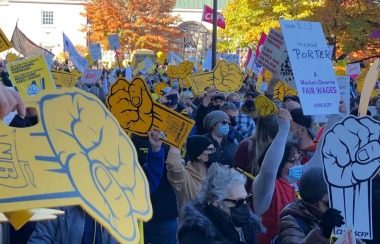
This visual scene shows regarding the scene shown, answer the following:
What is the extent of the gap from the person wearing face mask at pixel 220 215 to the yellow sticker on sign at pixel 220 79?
240 inches

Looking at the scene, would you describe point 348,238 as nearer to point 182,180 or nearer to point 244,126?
point 182,180

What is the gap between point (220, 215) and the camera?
297 centimetres

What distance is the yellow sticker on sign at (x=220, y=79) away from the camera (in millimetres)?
9242

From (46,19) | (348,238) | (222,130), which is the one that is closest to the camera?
(348,238)

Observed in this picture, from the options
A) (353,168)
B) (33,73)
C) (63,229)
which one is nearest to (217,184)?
(353,168)

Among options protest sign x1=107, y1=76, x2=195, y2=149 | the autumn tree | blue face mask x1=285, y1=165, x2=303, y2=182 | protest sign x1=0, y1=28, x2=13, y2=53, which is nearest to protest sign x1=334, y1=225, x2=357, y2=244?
blue face mask x1=285, y1=165, x2=303, y2=182

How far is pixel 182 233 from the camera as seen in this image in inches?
117

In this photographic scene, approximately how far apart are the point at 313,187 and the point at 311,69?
4.39ft

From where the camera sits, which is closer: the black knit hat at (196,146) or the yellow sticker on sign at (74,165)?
the yellow sticker on sign at (74,165)

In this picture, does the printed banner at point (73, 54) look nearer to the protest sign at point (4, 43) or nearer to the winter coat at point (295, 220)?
the protest sign at point (4, 43)

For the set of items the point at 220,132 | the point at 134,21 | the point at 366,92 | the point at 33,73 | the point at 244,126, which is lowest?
the point at 134,21

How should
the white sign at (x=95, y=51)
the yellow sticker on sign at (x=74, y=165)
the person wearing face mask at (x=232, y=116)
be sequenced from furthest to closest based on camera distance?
the white sign at (x=95, y=51)
the person wearing face mask at (x=232, y=116)
the yellow sticker on sign at (x=74, y=165)

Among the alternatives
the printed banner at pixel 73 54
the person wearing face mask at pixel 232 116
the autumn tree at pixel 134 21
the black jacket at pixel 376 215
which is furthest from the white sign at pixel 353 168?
the autumn tree at pixel 134 21

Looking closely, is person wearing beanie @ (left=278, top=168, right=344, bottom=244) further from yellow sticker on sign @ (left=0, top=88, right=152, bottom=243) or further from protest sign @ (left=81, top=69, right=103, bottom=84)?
protest sign @ (left=81, top=69, right=103, bottom=84)
